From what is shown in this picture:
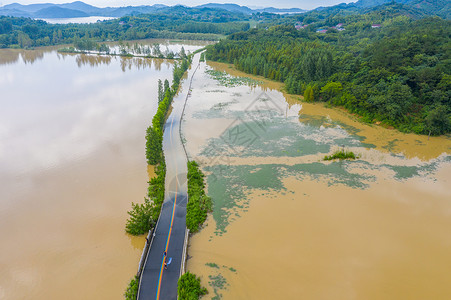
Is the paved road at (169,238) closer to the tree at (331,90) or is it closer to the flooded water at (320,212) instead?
the flooded water at (320,212)

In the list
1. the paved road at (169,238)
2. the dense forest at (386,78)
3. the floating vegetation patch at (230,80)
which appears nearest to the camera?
the paved road at (169,238)

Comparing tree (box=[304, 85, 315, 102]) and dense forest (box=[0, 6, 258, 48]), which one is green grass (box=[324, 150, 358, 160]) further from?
dense forest (box=[0, 6, 258, 48])

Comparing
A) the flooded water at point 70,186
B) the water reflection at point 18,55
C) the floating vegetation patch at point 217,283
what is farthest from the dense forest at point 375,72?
the water reflection at point 18,55

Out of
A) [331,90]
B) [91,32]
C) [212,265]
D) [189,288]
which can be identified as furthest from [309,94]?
[91,32]

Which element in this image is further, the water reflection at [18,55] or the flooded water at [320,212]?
the water reflection at [18,55]

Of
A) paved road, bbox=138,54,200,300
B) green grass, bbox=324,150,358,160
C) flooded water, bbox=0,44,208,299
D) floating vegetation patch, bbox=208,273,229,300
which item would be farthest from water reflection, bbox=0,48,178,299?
green grass, bbox=324,150,358,160

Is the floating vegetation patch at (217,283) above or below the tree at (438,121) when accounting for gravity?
below
